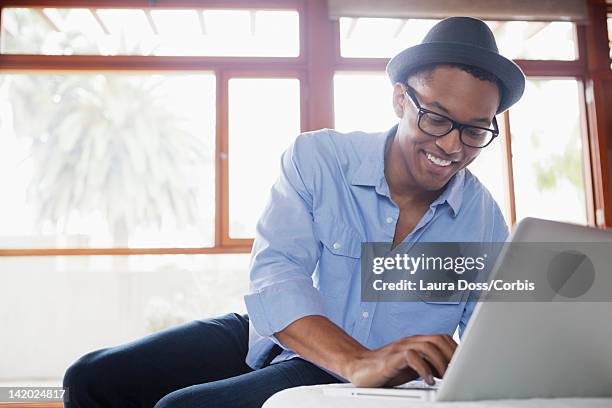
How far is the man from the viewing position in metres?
1.18

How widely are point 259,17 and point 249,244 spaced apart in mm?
1519

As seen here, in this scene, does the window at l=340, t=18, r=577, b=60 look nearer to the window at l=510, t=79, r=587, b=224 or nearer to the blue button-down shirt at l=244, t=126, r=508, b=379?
the window at l=510, t=79, r=587, b=224

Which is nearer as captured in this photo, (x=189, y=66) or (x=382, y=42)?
(x=189, y=66)

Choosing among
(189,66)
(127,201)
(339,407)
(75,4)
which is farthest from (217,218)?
(127,201)

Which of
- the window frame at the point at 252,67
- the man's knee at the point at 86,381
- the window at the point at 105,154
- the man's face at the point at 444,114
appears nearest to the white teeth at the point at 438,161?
the man's face at the point at 444,114

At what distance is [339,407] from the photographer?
58cm

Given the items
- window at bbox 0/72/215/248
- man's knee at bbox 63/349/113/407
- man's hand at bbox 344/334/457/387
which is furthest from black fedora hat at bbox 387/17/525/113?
window at bbox 0/72/215/248

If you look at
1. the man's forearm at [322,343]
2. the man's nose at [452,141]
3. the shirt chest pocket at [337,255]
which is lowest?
the man's forearm at [322,343]

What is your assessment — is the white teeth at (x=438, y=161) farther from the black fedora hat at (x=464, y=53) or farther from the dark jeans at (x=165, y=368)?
the dark jeans at (x=165, y=368)

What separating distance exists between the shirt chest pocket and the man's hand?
465 millimetres

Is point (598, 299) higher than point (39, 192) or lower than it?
lower

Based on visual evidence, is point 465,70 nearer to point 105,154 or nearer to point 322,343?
point 322,343

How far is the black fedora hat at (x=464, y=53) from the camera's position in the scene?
121 cm

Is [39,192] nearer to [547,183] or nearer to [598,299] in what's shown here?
[547,183]
